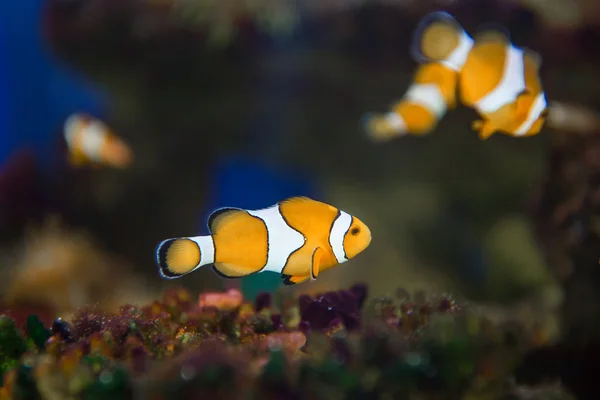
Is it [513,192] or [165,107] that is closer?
[513,192]

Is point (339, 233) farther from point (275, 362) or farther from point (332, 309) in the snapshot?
point (275, 362)

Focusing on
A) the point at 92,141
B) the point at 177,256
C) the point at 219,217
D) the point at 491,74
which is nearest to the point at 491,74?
the point at 491,74

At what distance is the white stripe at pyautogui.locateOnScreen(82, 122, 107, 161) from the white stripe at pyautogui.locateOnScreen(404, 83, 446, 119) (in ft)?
9.19

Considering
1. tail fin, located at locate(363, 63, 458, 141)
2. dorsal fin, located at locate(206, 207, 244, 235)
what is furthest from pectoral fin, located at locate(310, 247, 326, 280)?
tail fin, located at locate(363, 63, 458, 141)

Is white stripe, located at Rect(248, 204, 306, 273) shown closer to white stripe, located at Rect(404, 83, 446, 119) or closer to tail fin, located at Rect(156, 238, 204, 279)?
tail fin, located at Rect(156, 238, 204, 279)

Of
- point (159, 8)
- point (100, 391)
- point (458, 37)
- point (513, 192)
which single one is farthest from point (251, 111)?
point (100, 391)

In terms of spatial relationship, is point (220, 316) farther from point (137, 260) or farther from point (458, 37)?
point (137, 260)

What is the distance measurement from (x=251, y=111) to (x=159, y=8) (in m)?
1.43

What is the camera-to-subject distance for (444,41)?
199cm

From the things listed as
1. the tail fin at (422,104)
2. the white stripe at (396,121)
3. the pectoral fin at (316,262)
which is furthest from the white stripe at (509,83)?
the white stripe at (396,121)

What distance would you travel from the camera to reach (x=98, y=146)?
443 cm

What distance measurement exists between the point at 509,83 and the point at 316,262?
1052 millimetres

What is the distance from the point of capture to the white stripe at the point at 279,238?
1.51 m

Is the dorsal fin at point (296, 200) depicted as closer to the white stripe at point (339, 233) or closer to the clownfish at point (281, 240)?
the clownfish at point (281, 240)
